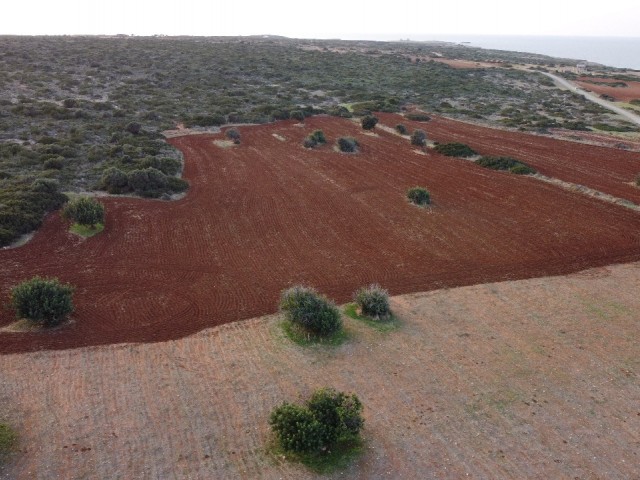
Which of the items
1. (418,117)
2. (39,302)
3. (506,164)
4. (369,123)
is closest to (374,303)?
(39,302)

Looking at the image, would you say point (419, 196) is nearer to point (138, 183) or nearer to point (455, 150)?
point (455, 150)

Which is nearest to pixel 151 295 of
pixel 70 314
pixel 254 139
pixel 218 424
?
pixel 70 314

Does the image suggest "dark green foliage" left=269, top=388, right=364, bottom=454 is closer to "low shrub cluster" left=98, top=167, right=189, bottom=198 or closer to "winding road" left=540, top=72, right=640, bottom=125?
"low shrub cluster" left=98, top=167, right=189, bottom=198

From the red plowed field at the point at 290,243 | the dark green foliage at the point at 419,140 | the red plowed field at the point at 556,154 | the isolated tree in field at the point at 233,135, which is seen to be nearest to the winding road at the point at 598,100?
the red plowed field at the point at 556,154

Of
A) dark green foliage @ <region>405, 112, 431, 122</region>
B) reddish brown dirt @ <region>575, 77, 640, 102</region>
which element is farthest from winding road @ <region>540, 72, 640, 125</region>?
dark green foliage @ <region>405, 112, 431, 122</region>

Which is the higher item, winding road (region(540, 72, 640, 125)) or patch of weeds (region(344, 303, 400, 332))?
winding road (region(540, 72, 640, 125))
